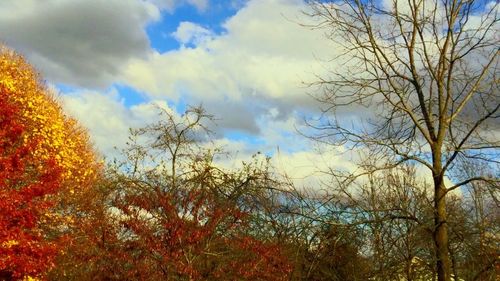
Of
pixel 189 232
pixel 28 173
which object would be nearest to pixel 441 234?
pixel 189 232

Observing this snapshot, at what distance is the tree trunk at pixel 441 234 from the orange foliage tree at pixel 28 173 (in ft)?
49.6

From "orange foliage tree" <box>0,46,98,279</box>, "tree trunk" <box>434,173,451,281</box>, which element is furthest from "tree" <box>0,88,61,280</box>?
"tree trunk" <box>434,173,451,281</box>

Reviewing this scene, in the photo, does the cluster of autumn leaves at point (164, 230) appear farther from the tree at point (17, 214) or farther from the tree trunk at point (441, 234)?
the tree trunk at point (441, 234)

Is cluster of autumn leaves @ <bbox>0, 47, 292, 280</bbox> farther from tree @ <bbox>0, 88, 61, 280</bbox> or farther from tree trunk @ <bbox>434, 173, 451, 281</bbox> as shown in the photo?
tree trunk @ <bbox>434, 173, 451, 281</bbox>

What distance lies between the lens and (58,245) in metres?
22.3

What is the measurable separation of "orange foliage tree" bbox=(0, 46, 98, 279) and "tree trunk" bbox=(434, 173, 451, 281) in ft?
49.6

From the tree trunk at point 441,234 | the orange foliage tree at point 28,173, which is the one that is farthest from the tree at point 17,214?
the tree trunk at point 441,234

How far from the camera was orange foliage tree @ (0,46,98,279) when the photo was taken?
19469 millimetres

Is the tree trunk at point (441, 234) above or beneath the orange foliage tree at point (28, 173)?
beneath

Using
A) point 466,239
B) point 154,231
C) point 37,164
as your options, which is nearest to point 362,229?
point 466,239

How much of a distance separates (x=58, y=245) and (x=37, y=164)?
5.55 meters

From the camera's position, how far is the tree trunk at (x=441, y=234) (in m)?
7.58

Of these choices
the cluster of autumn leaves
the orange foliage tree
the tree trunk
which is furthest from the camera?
the orange foliage tree

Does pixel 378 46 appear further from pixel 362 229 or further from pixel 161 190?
pixel 161 190
